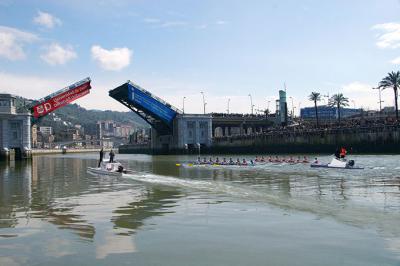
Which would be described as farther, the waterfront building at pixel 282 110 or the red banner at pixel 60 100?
the waterfront building at pixel 282 110

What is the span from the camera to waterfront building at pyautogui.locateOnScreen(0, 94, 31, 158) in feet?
293

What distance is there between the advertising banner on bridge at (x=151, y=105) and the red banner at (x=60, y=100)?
38.2 ft

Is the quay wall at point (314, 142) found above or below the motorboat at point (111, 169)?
above

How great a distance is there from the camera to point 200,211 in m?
16.7

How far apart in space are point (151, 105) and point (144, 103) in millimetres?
3484

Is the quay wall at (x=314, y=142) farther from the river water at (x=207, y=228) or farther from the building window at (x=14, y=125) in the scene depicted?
the river water at (x=207, y=228)

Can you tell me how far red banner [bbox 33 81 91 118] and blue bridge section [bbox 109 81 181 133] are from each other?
6363 millimetres

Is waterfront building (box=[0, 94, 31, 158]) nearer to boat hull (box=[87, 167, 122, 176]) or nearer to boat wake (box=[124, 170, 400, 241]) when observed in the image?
boat hull (box=[87, 167, 122, 176])

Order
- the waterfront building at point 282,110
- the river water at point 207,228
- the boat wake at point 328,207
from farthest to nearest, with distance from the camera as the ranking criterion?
the waterfront building at point 282,110
the boat wake at point 328,207
the river water at point 207,228

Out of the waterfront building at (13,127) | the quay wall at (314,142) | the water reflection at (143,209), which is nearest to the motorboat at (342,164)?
the water reflection at (143,209)

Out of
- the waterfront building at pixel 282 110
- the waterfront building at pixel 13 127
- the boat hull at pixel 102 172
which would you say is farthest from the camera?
the waterfront building at pixel 282 110

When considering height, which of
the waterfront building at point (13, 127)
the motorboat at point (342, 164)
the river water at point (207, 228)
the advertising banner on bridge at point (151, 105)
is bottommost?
the river water at point (207, 228)

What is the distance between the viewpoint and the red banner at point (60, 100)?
289ft

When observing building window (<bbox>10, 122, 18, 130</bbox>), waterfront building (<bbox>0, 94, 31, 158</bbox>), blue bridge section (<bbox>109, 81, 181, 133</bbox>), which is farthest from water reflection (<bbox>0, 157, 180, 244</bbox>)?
building window (<bbox>10, 122, 18, 130</bbox>)
